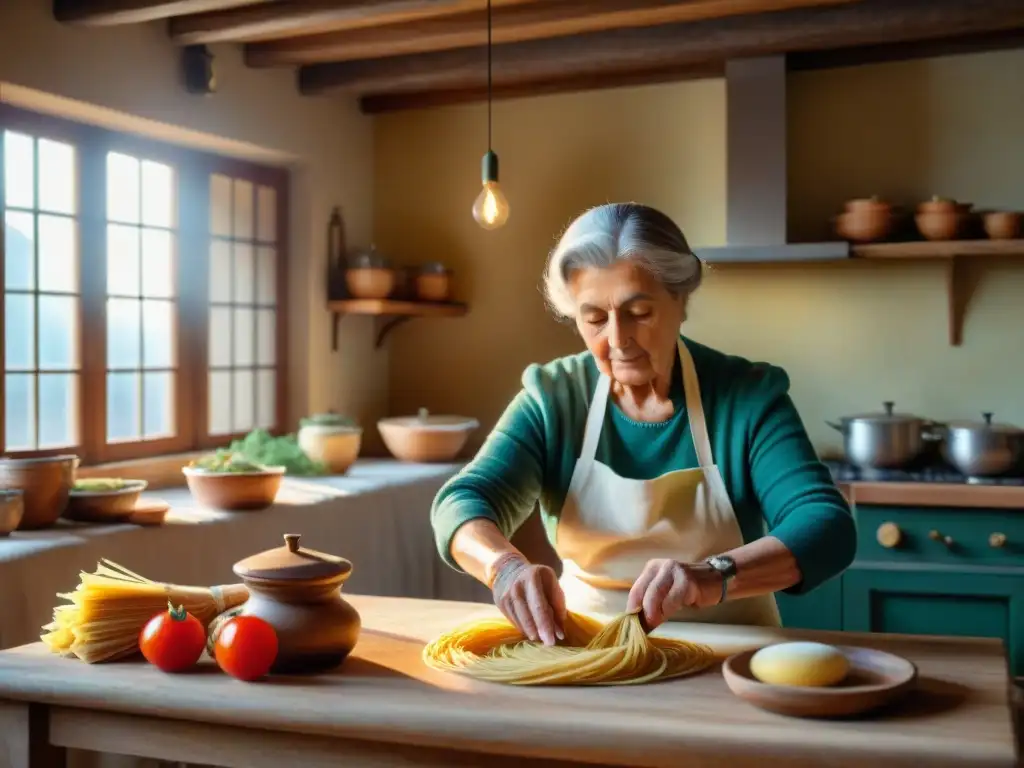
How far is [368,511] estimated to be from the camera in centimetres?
343

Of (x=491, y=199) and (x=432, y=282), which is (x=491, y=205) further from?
(x=432, y=282)

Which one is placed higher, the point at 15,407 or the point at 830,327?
the point at 830,327

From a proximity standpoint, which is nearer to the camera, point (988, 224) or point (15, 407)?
point (15, 407)

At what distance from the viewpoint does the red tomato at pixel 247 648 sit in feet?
4.44

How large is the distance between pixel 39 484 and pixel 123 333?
1.09 meters

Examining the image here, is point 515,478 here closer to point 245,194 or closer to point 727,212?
point 727,212

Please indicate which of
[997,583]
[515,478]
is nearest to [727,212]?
[997,583]

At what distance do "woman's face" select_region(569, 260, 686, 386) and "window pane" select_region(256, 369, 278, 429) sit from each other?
8.56ft

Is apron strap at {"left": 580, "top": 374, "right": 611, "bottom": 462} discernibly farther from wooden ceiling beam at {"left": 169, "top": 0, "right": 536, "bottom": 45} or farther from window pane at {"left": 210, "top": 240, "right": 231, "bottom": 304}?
window pane at {"left": 210, "top": 240, "right": 231, "bottom": 304}

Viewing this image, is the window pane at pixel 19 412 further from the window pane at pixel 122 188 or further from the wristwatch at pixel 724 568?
the wristwatch at pixel 724 568

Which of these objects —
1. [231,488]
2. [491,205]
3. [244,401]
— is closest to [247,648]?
[231,488]

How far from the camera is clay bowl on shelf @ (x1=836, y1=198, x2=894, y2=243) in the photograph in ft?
12.2

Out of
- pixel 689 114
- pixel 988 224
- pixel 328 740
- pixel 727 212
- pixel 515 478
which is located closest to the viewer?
pixel 328 740

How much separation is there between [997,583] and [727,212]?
5.04 ft
